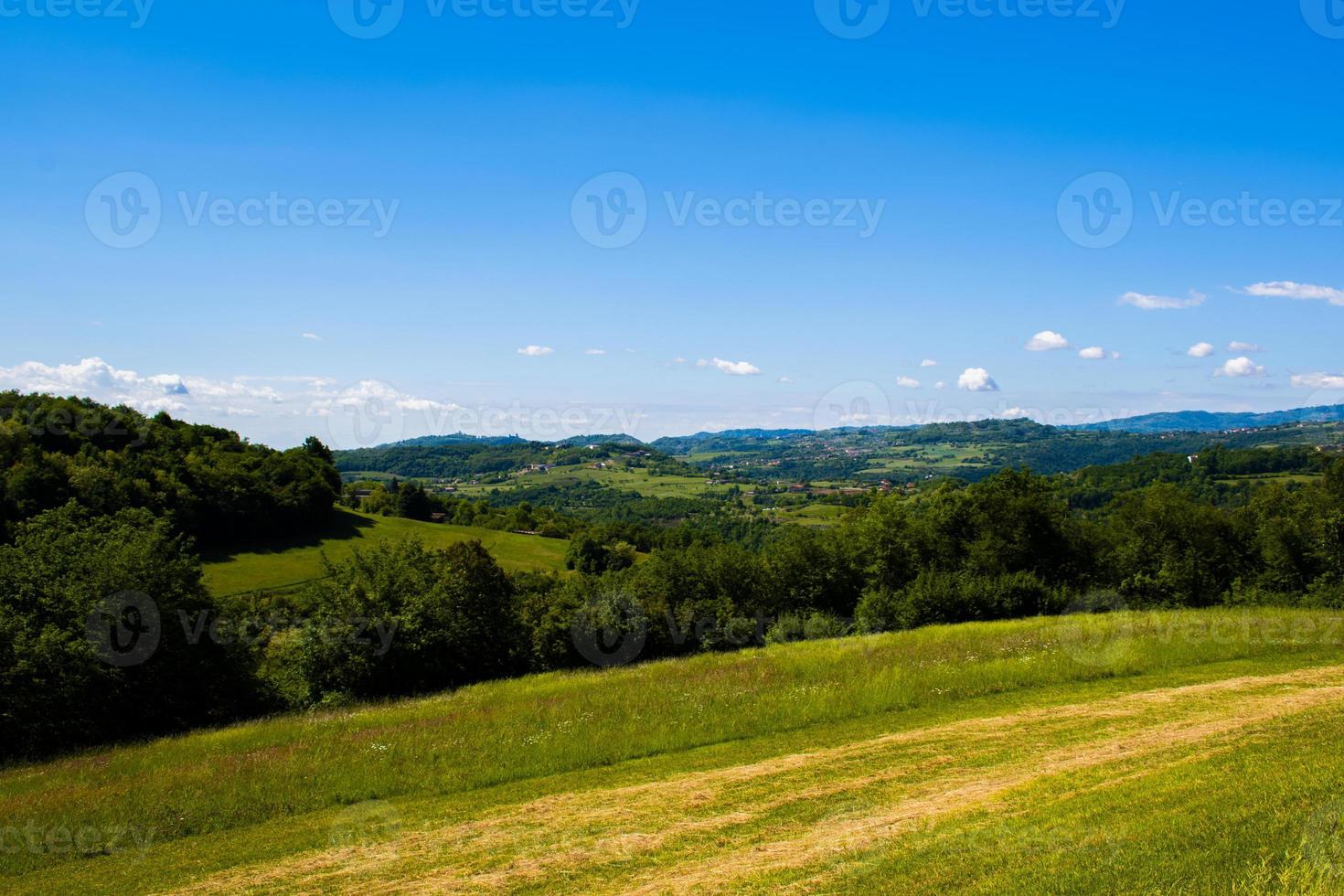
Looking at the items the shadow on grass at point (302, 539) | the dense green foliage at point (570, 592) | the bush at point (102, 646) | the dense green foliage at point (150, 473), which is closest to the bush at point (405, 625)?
the dense green foliage at point (570, 592)

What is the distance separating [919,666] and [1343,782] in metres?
12.4

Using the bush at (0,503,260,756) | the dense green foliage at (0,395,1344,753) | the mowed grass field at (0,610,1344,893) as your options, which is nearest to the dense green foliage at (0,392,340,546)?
the dense green foliage at (0,395,1344,753)

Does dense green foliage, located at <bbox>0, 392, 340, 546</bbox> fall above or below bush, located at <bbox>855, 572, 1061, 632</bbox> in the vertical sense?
above

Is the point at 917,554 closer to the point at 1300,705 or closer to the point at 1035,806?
the point at 1300,705

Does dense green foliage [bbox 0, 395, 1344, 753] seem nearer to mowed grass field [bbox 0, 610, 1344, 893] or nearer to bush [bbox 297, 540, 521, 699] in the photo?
bush [bbox 297, 540, 521, 699]

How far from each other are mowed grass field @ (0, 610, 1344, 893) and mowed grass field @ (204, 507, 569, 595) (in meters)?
39.5

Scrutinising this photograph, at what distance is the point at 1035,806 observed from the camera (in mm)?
10328

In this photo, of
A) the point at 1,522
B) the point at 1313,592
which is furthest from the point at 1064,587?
the point at 1,522

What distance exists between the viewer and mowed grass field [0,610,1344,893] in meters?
8.80

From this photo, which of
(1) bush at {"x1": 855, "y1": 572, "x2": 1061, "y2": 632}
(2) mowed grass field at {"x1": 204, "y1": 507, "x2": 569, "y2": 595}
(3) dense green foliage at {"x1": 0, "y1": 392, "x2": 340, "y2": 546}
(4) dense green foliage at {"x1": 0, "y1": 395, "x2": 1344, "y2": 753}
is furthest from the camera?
(2) mowed grass field at {"x1": 204, "y1": 507, "x2": 569, "y2": 595}

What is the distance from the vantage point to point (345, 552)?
7850cm

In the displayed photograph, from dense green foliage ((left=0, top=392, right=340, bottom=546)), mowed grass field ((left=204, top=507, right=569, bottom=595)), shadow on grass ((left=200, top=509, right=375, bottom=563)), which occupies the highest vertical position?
dense green foliage ((left=0, top=392, right=340, bottom=546))

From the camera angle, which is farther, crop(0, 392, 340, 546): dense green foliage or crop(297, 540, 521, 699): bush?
crop(0, 392, 340, 546): dense green foliage

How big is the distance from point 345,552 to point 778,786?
7521 cm
